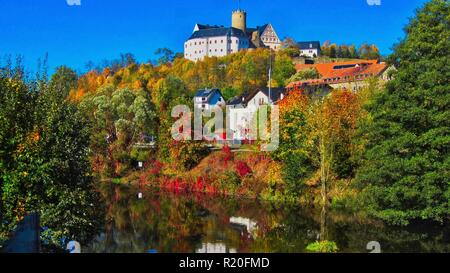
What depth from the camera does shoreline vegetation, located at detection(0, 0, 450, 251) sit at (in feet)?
42.1

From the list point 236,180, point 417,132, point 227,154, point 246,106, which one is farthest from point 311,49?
point 417,132

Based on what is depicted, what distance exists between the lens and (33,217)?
8.73 meters

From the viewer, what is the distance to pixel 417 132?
19953 mm

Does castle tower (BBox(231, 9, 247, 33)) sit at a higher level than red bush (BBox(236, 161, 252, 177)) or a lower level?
higher

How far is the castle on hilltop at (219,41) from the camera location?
378 ft

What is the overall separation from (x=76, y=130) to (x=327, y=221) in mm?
14675

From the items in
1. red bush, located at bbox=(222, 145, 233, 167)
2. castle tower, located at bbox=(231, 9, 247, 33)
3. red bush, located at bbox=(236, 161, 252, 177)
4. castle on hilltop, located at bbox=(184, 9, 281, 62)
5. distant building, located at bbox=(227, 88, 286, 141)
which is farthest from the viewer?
castle tower, located at bbox=(231, 9, 247, 33)

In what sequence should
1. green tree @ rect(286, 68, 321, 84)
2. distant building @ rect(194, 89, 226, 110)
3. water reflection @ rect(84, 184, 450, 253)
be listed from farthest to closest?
green tree @ rect(286, 68, 321, 84), distant building @ rect(194, 89, 226, 110), water reflection @ rect(84, 184, 450, 253)

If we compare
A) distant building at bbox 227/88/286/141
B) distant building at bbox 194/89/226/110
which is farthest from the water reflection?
distant building at bbox 194/89/226/110

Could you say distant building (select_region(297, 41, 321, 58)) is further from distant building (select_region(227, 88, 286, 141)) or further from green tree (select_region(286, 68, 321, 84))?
distant building (select_region(227, 88, 286, 141))

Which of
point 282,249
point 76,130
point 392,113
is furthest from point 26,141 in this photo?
point 392,113

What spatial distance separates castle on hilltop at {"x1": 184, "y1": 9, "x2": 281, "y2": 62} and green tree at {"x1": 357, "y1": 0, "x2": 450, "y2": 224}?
305ft
